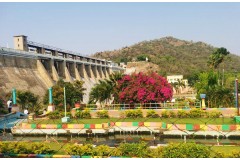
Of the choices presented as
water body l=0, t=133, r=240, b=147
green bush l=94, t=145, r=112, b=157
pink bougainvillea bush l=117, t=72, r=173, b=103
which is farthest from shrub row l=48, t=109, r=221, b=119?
green bush l=94, t=145, r=112, b=157

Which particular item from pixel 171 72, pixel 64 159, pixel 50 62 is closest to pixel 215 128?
pixel 64 159

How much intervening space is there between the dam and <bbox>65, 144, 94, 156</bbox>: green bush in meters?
27.8

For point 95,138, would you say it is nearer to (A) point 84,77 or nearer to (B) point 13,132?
(B) point 13,132

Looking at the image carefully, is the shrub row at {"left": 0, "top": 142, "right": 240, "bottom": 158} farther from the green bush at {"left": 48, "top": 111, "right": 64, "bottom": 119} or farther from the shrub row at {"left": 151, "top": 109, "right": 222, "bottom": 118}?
the green bush at {"left": 48, "top": 111, "right": 64, "bottom": 119}

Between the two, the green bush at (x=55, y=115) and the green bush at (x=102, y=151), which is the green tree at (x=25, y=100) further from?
the green bush at (x=102, y=151)

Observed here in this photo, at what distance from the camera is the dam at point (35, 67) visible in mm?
43234

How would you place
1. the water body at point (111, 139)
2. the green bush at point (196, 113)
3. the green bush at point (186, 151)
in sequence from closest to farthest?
the green bush at point (186, 151) < the water body at point (111, 139) < the green bush at point (196, 113)

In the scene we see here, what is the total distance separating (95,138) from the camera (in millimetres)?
23156

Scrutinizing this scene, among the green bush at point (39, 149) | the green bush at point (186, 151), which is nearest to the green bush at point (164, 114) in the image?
the green bush at point (186, 151)

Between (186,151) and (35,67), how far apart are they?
4332 cm

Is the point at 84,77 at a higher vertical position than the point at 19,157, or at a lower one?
higher

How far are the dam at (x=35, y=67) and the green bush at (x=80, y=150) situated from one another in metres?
27.8

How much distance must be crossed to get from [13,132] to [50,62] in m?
32.1

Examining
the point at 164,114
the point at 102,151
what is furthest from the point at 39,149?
the point at 164,114
